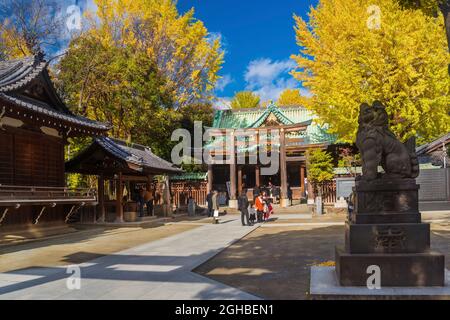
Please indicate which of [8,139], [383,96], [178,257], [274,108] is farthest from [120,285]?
[274,108]

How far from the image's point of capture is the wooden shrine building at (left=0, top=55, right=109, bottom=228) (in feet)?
46.1

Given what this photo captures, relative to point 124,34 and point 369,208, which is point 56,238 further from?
point 124,34

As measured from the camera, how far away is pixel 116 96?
24891mm

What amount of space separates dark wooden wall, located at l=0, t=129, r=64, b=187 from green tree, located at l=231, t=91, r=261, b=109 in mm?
40619

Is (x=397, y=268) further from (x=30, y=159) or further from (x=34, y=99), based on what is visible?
(x=34, y=99)

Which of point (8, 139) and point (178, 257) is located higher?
point (8, 139)

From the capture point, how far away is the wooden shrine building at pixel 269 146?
99.8 feet

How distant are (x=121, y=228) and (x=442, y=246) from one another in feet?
44.8

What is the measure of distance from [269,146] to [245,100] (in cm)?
2660

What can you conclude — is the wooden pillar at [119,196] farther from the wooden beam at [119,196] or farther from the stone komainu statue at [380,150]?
the stone komainu statue at [380,150]

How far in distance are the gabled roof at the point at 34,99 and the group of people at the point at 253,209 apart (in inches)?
285

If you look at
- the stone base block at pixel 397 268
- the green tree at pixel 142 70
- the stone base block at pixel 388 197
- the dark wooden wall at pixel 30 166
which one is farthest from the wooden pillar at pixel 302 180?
the stone base block at pixel 397 268

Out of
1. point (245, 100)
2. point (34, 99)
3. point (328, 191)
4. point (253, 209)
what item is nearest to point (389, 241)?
point (253, 209)
